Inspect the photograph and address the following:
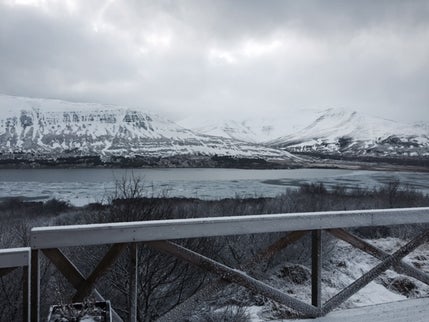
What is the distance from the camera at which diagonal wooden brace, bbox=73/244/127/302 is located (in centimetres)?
266

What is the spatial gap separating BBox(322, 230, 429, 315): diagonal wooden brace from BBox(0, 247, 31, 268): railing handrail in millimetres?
2213

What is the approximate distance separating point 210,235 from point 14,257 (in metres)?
1.20

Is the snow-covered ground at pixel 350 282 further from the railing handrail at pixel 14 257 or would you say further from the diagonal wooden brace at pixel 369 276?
the railing handrail at pixel 14 257

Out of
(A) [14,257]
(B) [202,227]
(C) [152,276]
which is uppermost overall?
(B) [202,227]

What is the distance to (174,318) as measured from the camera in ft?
9.50

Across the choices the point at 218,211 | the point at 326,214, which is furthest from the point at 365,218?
the point at 218,211

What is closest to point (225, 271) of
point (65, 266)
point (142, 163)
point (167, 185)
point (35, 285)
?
point (65, 266)

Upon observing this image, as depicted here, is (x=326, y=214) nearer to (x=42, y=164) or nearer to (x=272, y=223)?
(x=272, y=223)

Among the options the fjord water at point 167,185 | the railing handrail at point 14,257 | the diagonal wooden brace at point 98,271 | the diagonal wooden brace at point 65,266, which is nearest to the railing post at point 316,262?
the diagonal wooden brace at point 98,271

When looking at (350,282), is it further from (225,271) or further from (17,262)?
(17,262)

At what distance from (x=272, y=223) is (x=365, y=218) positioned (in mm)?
853

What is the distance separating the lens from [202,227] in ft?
9.22

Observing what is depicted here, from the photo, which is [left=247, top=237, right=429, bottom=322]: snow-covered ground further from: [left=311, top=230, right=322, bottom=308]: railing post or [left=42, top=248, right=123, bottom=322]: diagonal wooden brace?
[left=42, top=248, right=123, bottom=322]: diagonal wooden brace

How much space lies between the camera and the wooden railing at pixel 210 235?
2578 millimetres
